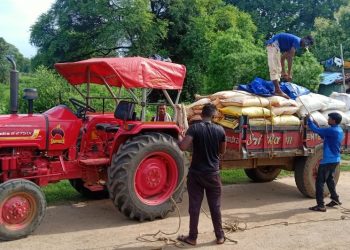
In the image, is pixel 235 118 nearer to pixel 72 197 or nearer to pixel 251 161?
pixel 251 161

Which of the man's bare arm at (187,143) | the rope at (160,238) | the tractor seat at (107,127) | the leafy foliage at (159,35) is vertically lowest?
the rope at (160,238)

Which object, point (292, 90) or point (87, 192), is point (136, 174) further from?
point (292, 90)

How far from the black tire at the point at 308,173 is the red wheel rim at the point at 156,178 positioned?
2.59m

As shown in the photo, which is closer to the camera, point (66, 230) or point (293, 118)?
point (66, 230)

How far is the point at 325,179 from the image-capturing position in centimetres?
792

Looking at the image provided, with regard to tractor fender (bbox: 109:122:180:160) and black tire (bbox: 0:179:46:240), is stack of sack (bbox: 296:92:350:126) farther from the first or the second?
black tire (bbox: 0:179:46:240)

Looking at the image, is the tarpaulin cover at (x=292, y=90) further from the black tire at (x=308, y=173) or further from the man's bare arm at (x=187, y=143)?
the man's bare arm at (x=187, y=143)

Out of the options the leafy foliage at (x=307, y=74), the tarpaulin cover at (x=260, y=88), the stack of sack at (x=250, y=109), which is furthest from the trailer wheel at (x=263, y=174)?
the leafy foliage at (x=307, y=74)

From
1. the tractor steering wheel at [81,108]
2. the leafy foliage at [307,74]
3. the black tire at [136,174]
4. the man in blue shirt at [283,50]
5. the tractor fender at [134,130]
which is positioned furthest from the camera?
the leafy foliage at [307,74]

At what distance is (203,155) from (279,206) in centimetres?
293

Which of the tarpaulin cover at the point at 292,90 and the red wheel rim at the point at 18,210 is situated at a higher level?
the tarpaulin cover at the point at 292,90

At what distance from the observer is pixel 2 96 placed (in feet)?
54.2

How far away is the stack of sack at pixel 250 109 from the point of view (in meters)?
7.85

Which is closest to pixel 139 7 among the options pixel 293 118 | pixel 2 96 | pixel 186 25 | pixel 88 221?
pixel 186 25
